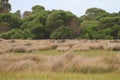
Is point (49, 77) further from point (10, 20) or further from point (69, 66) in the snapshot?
point (10, 20)

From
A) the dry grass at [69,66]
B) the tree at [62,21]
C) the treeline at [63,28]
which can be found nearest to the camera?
the dry grass at [69,66]

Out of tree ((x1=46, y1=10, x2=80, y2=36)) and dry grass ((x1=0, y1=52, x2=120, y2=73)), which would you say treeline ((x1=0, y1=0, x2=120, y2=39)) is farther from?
dry grass ((x1=0, y1=52, x2=120, y2=73))

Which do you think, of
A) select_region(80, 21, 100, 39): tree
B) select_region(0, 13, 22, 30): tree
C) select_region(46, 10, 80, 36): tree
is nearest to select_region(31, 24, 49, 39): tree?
select_region(46, 10, 80, 36): tree

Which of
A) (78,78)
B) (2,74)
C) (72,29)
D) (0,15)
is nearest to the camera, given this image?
(78,78)

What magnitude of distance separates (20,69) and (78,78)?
213cm

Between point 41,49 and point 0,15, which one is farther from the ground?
point 0,15

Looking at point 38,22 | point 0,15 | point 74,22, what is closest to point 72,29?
point 74,22

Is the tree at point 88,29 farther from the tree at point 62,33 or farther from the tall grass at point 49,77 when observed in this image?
the tall grass at point 49,77

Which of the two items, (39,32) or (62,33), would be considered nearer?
(62,33)

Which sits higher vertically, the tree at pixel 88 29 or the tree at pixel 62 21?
the tree at pixel 62 21

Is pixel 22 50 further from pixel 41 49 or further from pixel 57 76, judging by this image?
pixel 57 76

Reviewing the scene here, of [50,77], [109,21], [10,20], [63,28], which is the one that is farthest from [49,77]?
[10,20]

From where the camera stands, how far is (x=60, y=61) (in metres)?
10.3

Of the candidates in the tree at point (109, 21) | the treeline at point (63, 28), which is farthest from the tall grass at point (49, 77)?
the tree at point (109, 21)
